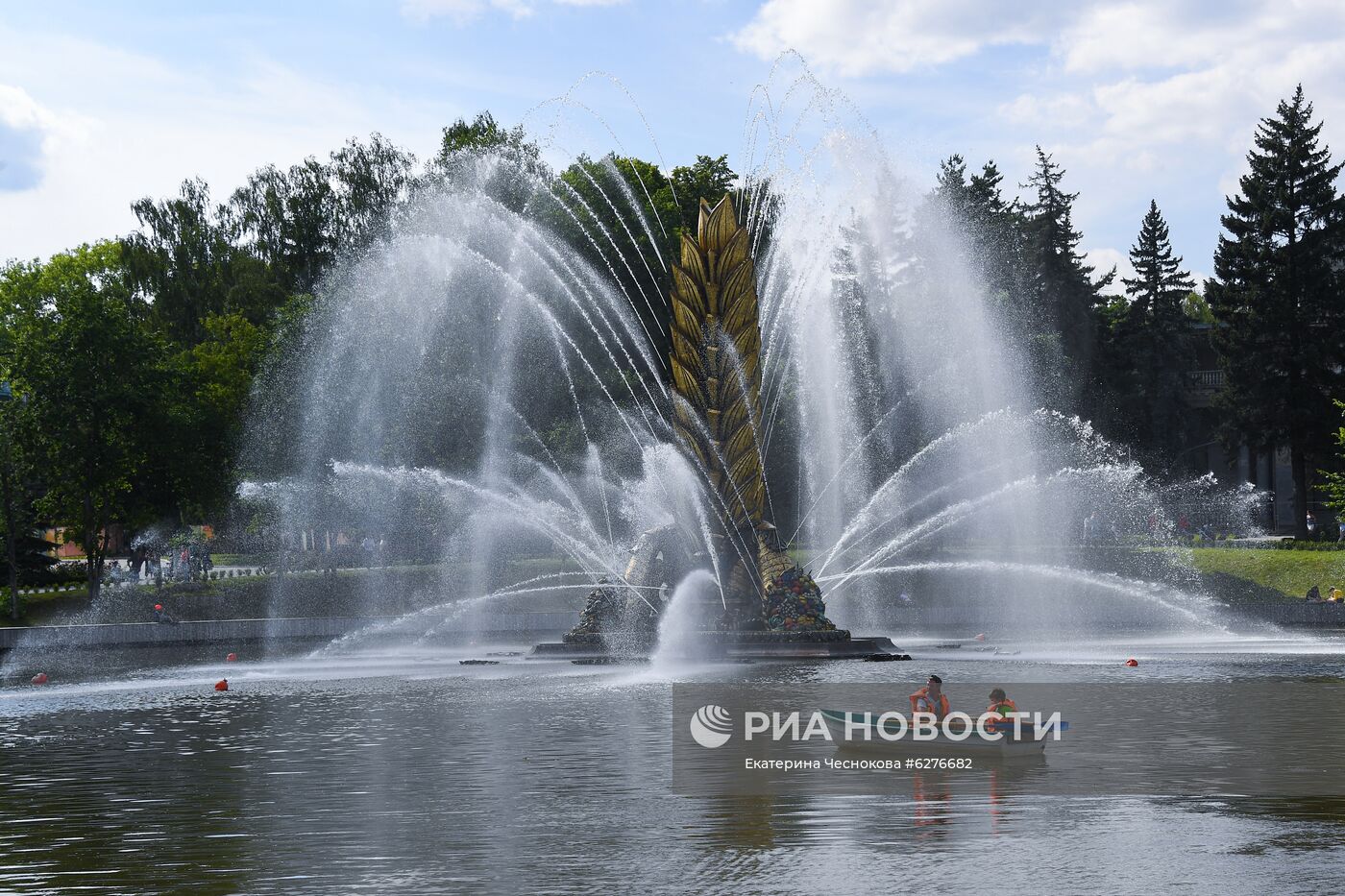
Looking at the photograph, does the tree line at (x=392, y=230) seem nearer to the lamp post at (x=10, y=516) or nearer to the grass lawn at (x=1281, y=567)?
the lamp post at (x=10, y=516)

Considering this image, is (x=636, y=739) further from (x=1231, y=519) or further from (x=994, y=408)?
(x=1231, y=519)

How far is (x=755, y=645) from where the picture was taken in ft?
112

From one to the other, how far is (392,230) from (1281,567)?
4309 cm

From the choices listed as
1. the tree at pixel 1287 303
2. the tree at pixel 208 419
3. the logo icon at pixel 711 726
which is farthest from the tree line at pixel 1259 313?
the logo icon at pixel 711 726

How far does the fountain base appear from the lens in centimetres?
3397

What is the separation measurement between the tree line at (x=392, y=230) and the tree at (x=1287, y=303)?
107 mm

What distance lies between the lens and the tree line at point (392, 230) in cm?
5981

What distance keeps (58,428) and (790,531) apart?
31.2 metres

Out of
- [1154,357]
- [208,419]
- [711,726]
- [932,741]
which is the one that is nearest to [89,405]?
[208,419]

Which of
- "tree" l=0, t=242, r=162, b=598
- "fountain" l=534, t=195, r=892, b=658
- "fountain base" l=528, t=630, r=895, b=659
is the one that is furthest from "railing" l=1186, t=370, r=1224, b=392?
"fountain" l=534, t=195, r=892, b=658

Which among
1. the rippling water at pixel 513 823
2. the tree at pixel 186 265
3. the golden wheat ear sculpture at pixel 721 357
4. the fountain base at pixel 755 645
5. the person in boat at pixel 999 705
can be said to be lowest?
the rippling water at pixel 513 823

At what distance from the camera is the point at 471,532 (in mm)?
63250

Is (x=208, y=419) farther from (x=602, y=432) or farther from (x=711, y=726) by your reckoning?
(x=711, y=726)

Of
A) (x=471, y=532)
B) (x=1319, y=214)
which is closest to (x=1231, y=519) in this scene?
(x=1319, y=214)
